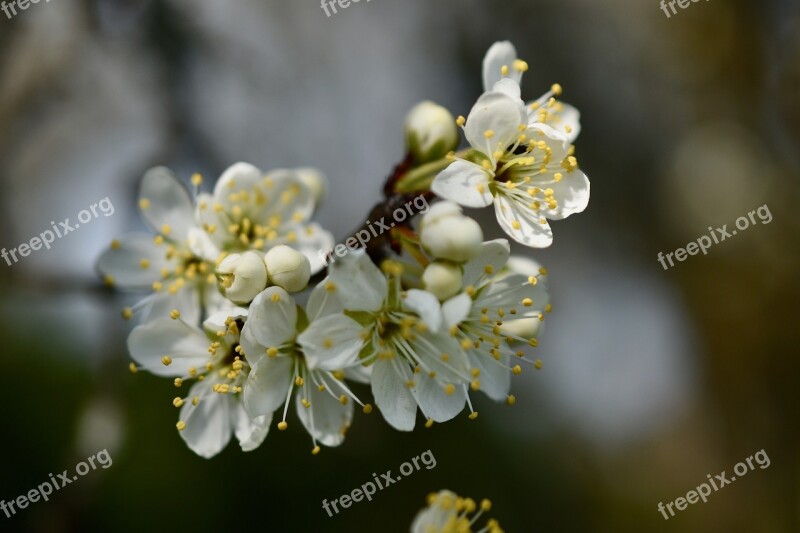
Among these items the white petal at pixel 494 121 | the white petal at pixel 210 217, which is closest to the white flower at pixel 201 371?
the white petal at pixel 210 217

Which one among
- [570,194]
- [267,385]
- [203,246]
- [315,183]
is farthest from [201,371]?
[570,194]

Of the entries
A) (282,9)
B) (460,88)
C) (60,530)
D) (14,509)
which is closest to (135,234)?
(60,530)

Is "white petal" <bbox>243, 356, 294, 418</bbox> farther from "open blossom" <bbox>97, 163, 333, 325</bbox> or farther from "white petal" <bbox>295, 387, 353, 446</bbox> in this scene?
"open blossom" <bbox>97, 163, 333, 325</bbox>

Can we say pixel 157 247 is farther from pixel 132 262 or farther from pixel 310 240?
pixel 310 240

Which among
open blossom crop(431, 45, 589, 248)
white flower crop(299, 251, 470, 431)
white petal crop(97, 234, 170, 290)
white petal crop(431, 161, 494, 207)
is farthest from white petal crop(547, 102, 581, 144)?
white petal crop(97, 234, 170, 290)

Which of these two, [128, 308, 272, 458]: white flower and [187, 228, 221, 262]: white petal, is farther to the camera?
[187, 228, 221, 262]: white petal
